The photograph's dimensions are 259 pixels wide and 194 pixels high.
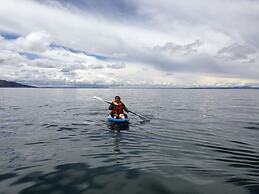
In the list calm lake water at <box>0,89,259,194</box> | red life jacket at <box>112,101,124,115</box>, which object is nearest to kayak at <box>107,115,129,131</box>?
red life jacket at <box>112,101,124,115</box>

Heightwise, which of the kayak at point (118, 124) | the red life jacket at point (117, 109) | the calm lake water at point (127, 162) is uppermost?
the red life jacket at point (117, 109)

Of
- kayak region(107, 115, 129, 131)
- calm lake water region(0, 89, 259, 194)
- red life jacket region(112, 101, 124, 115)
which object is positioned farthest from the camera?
red life jacket region(112, 101, 124, 115)

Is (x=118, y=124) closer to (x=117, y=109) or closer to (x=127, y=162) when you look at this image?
(x=117, y=109)

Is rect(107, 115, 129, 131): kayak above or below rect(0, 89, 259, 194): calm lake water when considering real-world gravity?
above

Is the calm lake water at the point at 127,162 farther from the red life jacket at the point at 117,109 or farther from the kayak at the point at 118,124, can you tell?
the red life jacket at the point at 117,109

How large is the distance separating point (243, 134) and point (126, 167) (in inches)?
476

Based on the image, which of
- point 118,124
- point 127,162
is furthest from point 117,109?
point 127,162

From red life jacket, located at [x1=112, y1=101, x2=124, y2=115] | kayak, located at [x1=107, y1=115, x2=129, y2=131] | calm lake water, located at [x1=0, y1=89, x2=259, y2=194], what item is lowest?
calm lake water, located at [x1=0, y1=89, x2=259, y2=194]

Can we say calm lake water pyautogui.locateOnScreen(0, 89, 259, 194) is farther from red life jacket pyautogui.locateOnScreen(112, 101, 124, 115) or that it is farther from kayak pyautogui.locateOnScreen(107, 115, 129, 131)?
red life jacket pyautogui.locateOnScreen(112, 101, 124, 115)

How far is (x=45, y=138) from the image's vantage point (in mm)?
17094

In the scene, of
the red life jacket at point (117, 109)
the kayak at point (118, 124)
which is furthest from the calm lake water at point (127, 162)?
the red life jacket at point (117, 109)

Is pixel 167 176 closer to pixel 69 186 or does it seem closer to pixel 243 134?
pixel 69 186

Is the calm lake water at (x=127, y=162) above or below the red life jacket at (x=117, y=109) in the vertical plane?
below

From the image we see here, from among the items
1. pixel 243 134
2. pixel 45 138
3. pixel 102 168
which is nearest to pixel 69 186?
pixel 102 168
